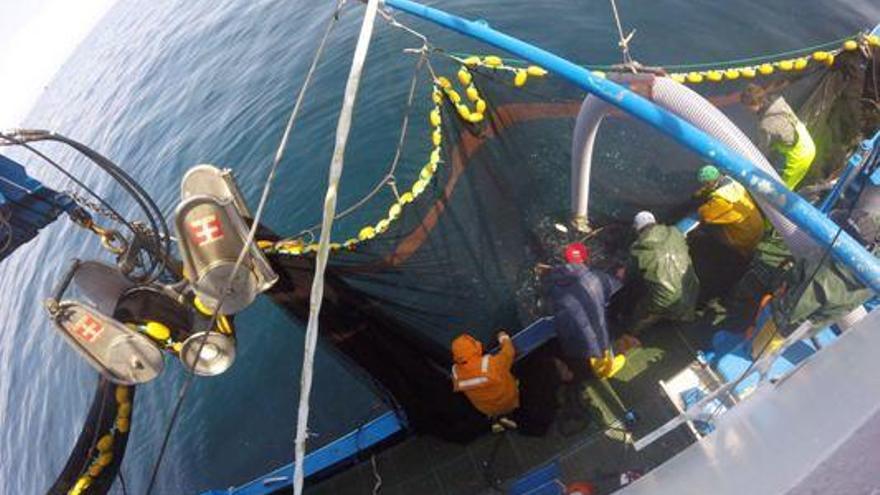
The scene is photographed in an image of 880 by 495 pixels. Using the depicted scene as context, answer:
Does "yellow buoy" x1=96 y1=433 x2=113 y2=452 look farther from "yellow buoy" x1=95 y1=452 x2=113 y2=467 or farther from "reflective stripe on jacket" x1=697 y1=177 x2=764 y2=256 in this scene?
"reflective stripe on jacket" x1=697 y1=177 x2=764 y2=256

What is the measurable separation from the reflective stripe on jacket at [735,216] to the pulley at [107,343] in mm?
6424

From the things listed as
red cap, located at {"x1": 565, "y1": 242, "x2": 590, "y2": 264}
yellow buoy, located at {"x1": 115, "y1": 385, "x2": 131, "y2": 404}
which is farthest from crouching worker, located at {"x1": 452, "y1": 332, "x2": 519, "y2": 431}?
yellow buoy, located at {"x1": 115, "y1": 385, "x2": 131, "y2": 404}

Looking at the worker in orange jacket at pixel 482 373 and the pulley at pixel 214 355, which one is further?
the worker in orange jacket at pixel 482 373

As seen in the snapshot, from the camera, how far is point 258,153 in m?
15.8

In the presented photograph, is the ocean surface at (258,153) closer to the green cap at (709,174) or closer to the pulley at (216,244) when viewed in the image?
the pulley at (216,244)

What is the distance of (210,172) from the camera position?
4594 millimetres

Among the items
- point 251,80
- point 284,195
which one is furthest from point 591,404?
point 251,80

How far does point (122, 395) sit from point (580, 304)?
4640 millimetres

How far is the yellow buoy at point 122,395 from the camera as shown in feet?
16.6

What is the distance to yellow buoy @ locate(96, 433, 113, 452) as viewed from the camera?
16.8 ft

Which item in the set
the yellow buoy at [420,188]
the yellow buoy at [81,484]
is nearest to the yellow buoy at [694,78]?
the yellow buoy at [420,188]

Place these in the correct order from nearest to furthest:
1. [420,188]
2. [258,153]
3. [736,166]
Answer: [736,166] → [420,188] → [258,153]

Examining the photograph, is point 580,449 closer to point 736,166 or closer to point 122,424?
point 736,166

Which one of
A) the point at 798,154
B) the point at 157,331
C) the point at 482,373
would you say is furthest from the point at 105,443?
the point at 798,154
